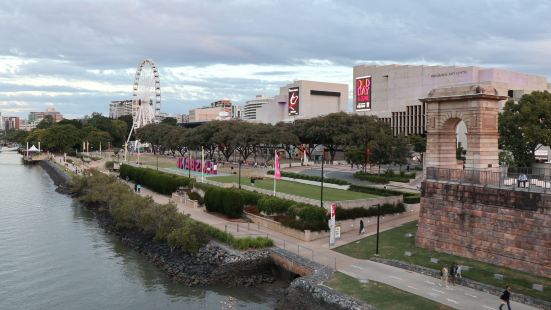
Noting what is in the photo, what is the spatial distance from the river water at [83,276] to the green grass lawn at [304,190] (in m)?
15.9

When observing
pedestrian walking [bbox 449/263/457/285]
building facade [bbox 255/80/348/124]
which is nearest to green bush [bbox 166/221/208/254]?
pedestrian walking [bbox 449/263/457/285]

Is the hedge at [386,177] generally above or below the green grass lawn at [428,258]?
above

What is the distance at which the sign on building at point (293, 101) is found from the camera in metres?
141

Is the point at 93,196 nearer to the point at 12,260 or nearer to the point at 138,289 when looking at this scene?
the point at 12,260

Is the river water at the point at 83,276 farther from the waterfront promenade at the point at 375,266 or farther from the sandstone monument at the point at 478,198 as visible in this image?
the sandstone monument at the point at 478,198

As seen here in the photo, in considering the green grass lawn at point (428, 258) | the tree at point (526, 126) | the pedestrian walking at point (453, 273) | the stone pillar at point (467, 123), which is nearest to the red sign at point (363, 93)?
the tree at point (526, 126)

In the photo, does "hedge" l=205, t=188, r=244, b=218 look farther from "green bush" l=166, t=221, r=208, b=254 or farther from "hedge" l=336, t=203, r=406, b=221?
"hedge" l=336, t=203, r=406, b=221

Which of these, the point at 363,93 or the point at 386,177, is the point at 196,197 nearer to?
the point at 386,177

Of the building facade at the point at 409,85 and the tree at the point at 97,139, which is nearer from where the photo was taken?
the building facade at the point at 409,85

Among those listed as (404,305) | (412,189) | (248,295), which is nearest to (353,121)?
(412,189)

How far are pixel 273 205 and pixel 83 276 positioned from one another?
16.3 meters

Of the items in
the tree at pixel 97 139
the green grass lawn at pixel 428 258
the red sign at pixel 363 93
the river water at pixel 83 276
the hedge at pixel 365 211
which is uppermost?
the red sign at pixel 363 93

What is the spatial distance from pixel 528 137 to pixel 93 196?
158ft

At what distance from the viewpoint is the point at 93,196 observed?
2445 inches
